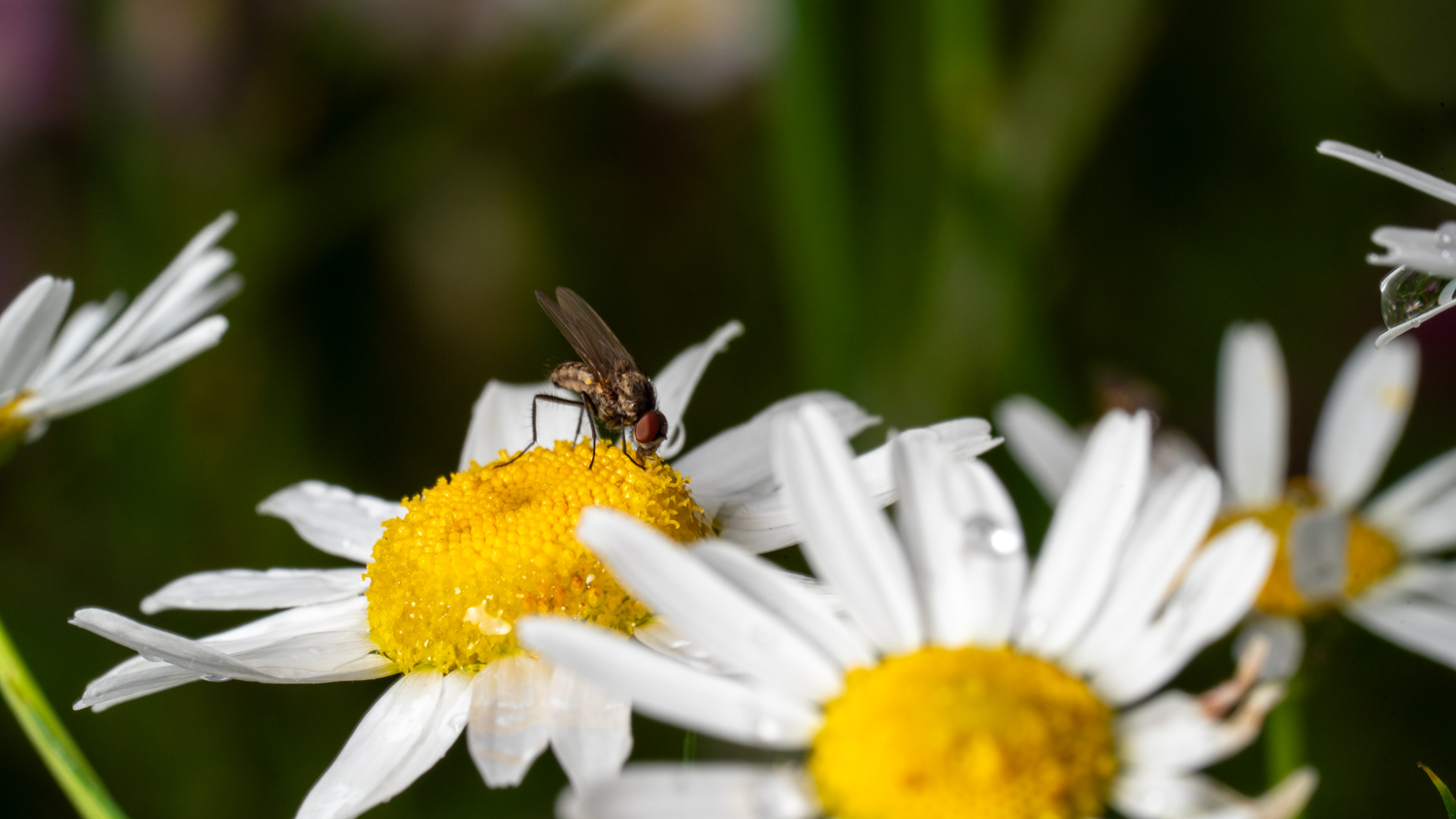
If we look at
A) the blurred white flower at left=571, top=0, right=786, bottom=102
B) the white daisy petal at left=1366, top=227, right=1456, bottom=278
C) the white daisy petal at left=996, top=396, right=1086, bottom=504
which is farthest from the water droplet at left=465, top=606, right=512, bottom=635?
the blurred white flower at left=571, top=0, right=786, bottom=102

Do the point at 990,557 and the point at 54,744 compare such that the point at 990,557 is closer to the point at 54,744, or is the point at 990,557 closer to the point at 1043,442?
the point at 54,744

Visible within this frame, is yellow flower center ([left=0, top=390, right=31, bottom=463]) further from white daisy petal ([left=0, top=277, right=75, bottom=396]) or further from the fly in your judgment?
the fly

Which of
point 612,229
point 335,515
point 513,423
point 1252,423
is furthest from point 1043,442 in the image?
point 612,229

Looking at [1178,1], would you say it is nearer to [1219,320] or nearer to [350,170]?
[1219,320]

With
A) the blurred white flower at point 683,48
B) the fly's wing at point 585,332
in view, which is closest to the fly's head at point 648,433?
the fly's wing at point 585,332

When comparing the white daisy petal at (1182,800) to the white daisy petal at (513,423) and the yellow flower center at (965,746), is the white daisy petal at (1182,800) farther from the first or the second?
the white daisy petal at (513,423)

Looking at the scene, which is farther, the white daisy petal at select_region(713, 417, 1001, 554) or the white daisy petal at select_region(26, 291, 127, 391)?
the white daisy petal at select_region(26, 291, 127, 391)
